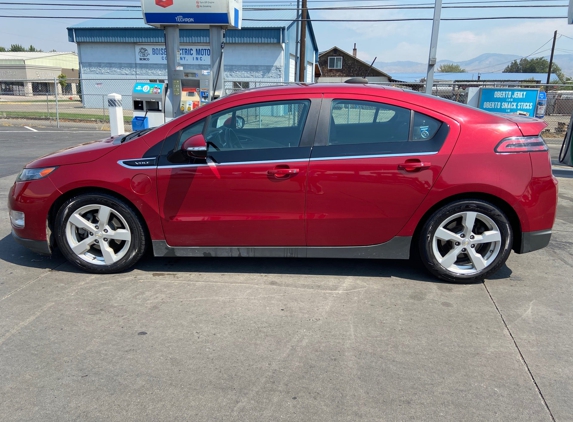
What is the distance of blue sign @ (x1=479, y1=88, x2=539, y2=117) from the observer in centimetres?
1375

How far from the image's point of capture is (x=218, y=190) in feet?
12.8

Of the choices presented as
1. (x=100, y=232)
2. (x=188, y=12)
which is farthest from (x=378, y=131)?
(x=188, y=12)

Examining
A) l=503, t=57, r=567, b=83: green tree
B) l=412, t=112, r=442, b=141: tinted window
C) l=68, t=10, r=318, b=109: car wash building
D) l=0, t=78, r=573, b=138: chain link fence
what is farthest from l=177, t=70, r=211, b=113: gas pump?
l=503, t=57, r=567, b=83: green tree

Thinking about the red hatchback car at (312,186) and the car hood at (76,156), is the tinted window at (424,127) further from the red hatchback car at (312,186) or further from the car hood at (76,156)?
the car hood at (76,156)

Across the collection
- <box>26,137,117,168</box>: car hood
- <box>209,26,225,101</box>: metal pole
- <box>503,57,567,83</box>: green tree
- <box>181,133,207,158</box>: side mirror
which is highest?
<box>503,57,567,83</box>: green tree

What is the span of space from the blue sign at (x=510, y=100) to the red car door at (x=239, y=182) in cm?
1210

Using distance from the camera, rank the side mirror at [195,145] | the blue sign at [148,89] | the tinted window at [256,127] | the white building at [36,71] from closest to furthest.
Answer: the side mirror at [195,145] → the tinted window at [256,127] → the blue sign at [148,89] → the white building at [36,71]

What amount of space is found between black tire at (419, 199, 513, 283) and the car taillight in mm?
468

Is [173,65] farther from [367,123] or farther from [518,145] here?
[518,145]

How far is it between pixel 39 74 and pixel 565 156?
211ft

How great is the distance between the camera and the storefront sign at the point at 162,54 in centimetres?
3064

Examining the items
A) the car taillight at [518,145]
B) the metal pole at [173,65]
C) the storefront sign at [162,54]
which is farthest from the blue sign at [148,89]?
the storefront sign at [162,54]

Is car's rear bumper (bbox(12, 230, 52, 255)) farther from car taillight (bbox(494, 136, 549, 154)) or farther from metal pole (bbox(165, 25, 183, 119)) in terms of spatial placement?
metal pole (bbox(165, 25, 183, 119))

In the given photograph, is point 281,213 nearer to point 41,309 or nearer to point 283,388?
point 283,388
